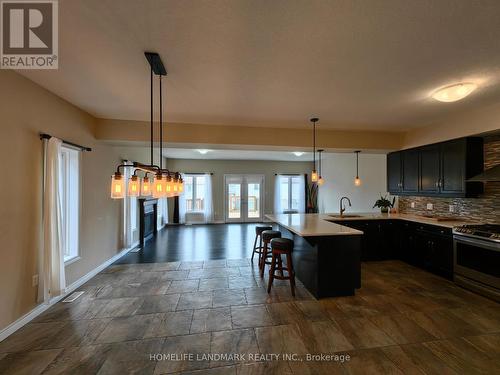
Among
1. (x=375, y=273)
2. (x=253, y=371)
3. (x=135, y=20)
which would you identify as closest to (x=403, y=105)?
(x=375, y=273)

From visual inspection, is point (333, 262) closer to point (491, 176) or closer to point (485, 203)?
point (491, 176)

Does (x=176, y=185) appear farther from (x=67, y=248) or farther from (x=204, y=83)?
(x=67, y=248)

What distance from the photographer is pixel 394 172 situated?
4805 millimetres

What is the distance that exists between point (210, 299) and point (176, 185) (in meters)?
1.65

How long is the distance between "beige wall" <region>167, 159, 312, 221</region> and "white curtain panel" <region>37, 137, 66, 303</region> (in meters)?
6.06

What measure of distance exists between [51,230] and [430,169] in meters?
5.88

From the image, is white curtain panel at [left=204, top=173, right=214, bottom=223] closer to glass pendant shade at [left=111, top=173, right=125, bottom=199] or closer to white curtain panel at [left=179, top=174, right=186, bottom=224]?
white curtain panel at [left=179, top=174, right=186, bottom=224]

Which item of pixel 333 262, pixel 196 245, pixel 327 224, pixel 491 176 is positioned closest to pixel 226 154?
pixel 196 245

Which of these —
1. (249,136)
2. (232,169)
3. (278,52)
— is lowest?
(232,169)

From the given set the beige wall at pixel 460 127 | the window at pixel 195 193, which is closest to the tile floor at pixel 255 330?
the beige wall at pixel 460 127

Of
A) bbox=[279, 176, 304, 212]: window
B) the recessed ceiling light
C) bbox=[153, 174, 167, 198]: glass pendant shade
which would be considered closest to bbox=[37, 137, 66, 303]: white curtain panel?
bbox=[153, 174, 167, 198]: glass pendant shade

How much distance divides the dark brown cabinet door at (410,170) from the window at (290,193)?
491cm

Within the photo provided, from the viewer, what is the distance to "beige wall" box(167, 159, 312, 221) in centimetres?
872

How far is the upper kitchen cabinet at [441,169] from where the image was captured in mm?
3393
